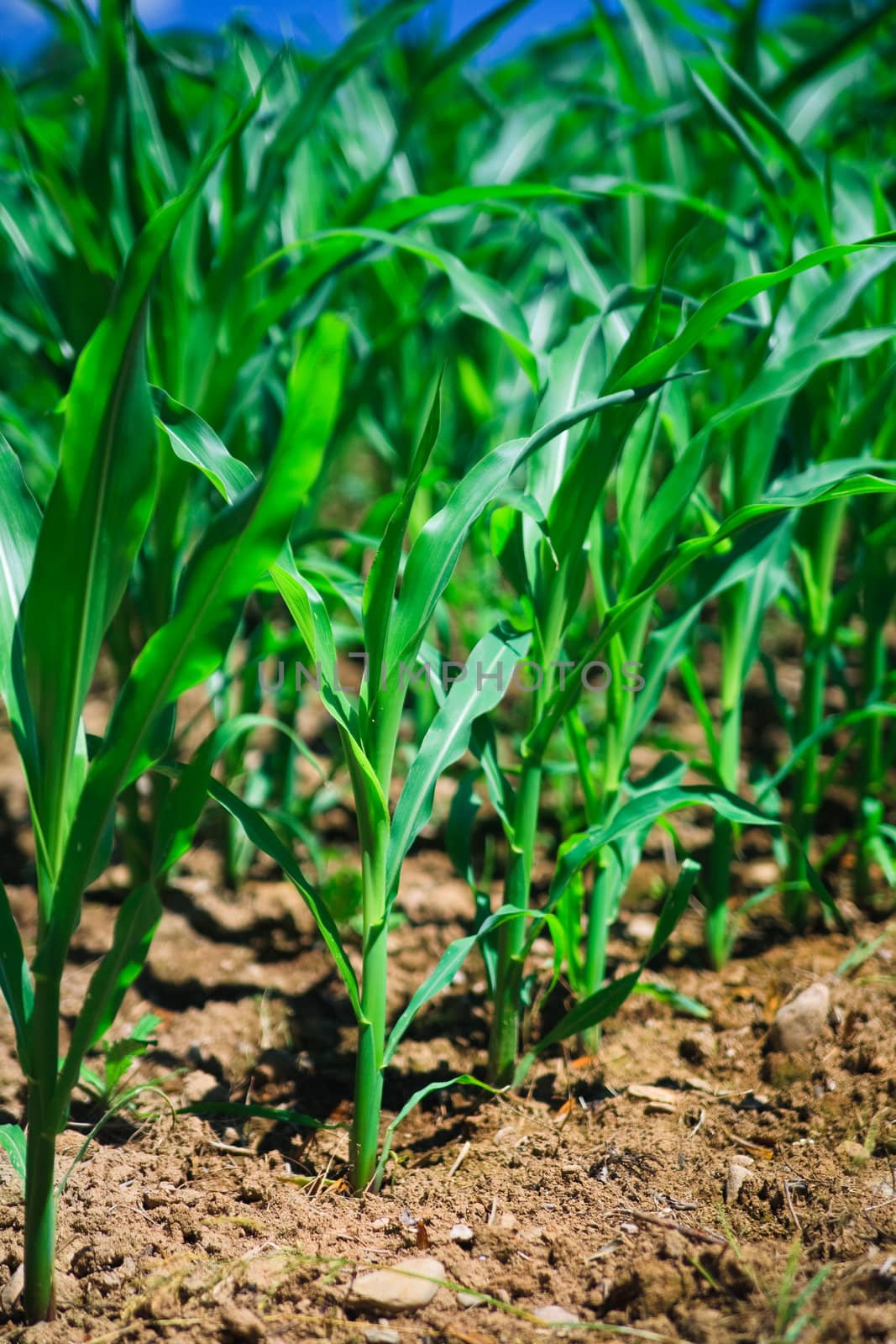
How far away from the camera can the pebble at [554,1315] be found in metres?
0.81

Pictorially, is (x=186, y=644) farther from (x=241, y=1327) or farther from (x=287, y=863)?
(x=241, y=1327)

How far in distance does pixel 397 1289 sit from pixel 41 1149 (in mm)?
324

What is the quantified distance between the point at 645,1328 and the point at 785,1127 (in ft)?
1.13

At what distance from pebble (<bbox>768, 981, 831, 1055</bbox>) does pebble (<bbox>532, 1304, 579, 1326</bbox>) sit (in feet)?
1.57

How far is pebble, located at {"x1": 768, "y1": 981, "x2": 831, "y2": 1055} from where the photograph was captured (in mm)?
1188

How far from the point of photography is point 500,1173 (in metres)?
1.01

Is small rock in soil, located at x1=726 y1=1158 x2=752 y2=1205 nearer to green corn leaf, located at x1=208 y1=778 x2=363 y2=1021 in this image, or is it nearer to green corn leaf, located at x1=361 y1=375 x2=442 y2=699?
A: green corn leaf, located at x1=208 y1=778 x2=363 y2=1021

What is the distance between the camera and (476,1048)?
4.22 ft

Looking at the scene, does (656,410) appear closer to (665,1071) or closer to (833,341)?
(833,341)

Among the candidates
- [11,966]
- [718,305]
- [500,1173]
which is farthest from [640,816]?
[11,966]

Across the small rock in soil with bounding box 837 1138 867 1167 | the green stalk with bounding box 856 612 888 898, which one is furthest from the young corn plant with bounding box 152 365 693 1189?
the green stalk with bounding box 856 612 888 898

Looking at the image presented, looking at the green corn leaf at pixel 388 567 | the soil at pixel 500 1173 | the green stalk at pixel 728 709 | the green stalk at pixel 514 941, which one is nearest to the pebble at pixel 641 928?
the soil at pixel 500 1173

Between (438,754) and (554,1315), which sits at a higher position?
(438,754)

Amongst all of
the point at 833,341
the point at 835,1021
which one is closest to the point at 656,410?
the point at 833,341
